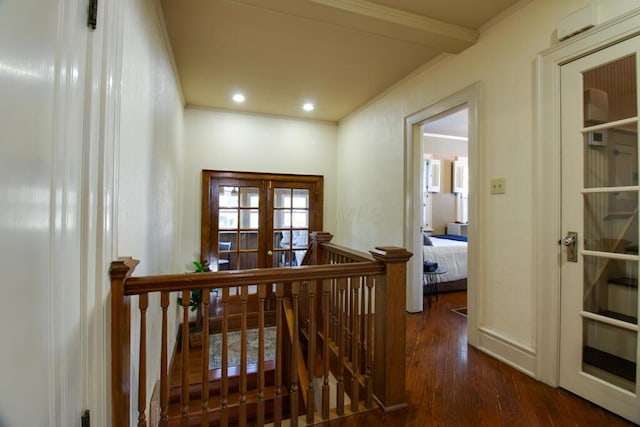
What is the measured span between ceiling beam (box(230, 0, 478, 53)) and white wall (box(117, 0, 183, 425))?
0.71 metres

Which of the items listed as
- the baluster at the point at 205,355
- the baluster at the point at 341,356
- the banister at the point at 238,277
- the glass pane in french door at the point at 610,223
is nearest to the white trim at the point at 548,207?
the glass pane in french door at the point at 610,223

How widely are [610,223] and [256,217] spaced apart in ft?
12.4

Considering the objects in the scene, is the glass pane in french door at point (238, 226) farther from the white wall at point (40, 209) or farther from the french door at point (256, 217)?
the white wall at point (40, 209)

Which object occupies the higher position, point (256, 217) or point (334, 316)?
point (256, 217)

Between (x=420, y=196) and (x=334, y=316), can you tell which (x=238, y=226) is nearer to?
(x=334, y=316)

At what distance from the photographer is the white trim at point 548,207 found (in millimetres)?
1840

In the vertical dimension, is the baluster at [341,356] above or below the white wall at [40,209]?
below

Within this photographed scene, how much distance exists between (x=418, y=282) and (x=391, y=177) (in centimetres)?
121

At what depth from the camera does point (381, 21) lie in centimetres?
213

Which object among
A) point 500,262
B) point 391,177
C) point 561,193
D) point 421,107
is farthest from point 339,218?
point 561,193

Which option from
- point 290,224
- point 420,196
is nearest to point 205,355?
point 420,196

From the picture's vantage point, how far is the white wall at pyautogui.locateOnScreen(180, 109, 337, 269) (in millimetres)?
4102

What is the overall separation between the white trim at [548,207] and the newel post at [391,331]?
0.96 meters

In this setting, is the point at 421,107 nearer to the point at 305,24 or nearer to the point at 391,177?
the point at 391,177
